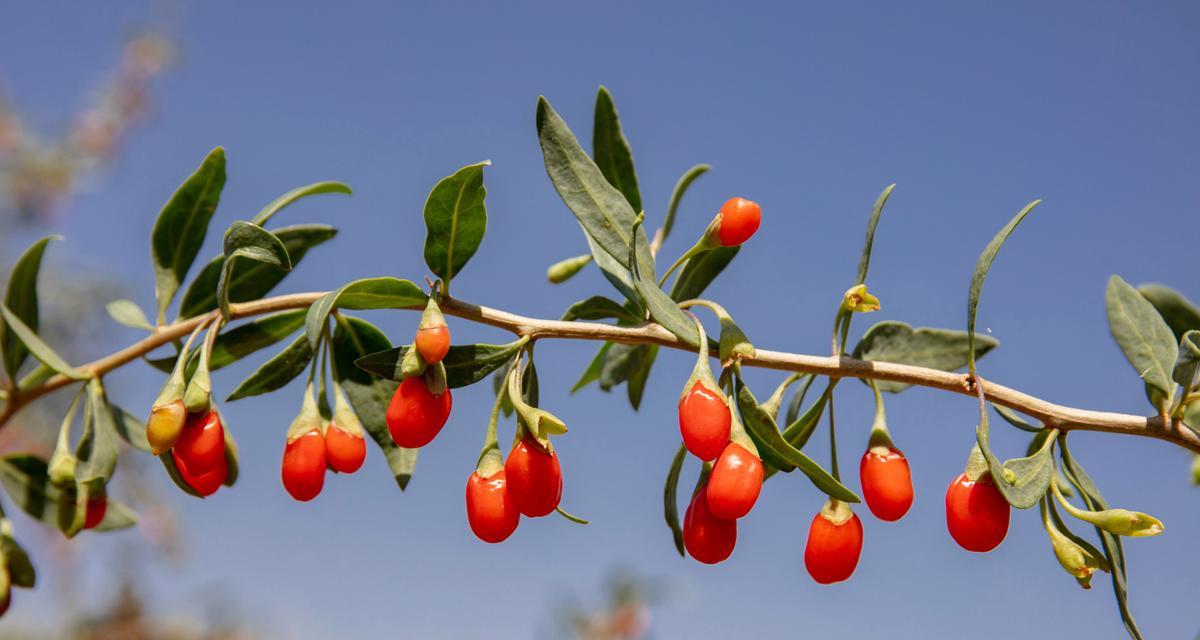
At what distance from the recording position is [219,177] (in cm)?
251

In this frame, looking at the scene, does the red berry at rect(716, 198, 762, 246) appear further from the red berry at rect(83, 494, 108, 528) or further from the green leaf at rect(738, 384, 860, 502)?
the red berry at rect(83, 494, 108, 528)

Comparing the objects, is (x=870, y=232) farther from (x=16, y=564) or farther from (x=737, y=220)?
(x=16, y=564)

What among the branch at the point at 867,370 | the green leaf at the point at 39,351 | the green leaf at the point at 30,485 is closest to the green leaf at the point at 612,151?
the branch at the point at 867,370

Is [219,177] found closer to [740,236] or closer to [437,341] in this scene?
[437,341]

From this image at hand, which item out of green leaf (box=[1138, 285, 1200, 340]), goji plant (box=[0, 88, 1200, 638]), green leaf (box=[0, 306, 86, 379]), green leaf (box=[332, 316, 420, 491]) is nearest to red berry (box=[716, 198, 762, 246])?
goji plant (box=[0, 88, 1200, 638])

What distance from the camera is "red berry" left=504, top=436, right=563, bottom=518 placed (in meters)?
1.76

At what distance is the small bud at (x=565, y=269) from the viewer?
2391 millimetres

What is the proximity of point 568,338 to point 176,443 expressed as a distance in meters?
0.79

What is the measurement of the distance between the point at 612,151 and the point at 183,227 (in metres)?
1.13

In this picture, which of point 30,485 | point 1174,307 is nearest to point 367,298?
point 30,485

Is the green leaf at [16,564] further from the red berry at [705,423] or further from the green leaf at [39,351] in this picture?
the red berry at [705,423]

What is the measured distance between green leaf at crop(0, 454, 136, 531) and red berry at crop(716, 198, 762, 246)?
1876mm

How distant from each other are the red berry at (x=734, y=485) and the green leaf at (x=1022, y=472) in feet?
1.28

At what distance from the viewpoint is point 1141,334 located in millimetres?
2133
